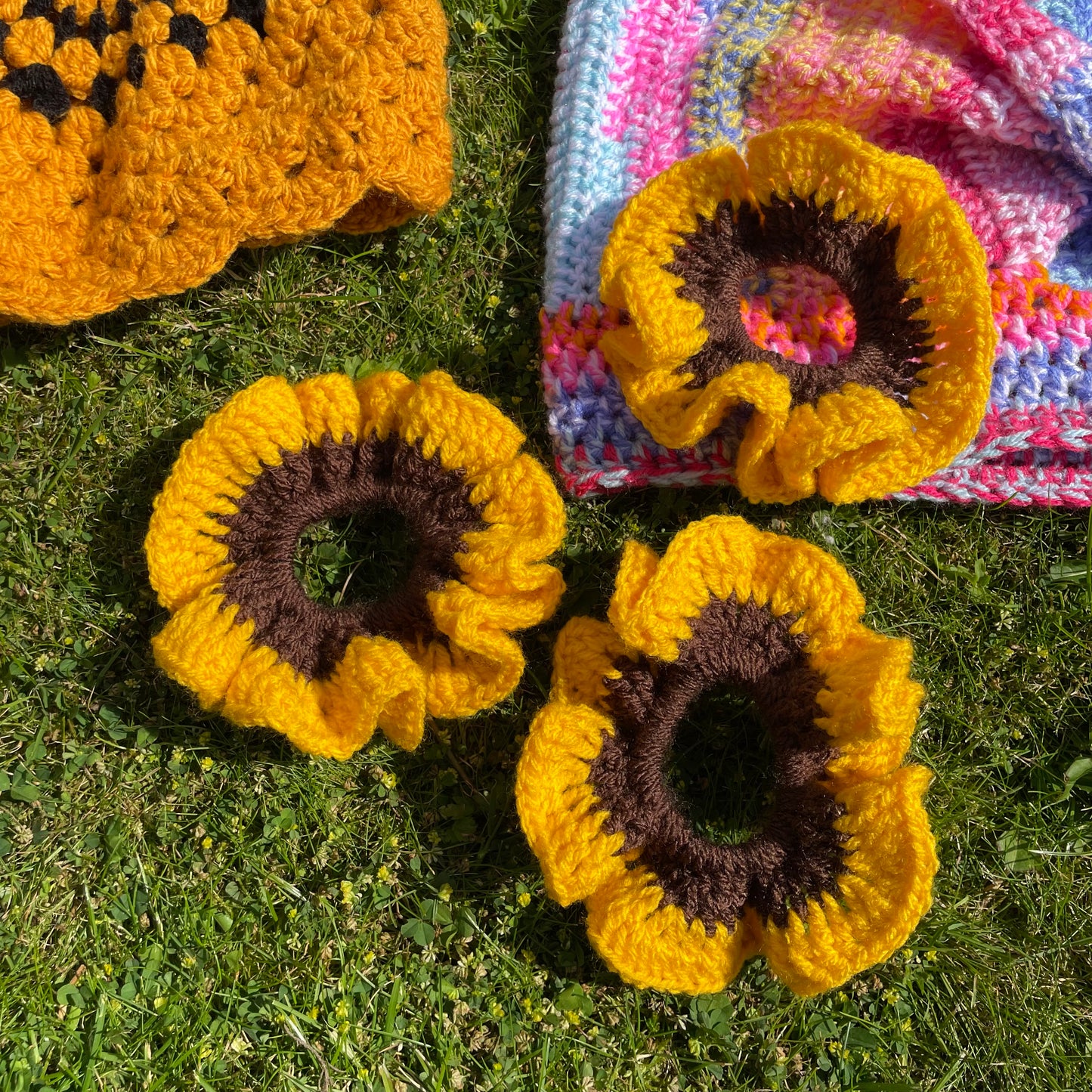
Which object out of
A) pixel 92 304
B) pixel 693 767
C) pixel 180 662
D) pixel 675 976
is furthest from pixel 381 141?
pixel 675 976

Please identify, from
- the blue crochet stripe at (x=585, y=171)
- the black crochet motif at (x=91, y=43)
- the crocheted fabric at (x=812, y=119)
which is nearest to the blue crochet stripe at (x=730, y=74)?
the crocheted fabric at (x=812, y=119)

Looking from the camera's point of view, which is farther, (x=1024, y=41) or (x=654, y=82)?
(x=654, y=82)

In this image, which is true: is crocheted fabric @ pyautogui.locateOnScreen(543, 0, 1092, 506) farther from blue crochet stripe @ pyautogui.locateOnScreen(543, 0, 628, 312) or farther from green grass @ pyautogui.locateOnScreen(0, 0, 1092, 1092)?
green grass @ pyautogui.locateOnScreen(0, 0, 1092, 1092)

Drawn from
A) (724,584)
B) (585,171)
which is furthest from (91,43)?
(724,584)

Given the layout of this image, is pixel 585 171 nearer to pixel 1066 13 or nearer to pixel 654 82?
pixel 654 82

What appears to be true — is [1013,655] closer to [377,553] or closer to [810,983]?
[810,983]

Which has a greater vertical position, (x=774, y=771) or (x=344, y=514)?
(x=344, y=514)

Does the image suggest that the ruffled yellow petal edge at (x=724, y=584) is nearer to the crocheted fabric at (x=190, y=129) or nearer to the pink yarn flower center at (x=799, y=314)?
the pink yarn flower center at (x=799, y=314)
